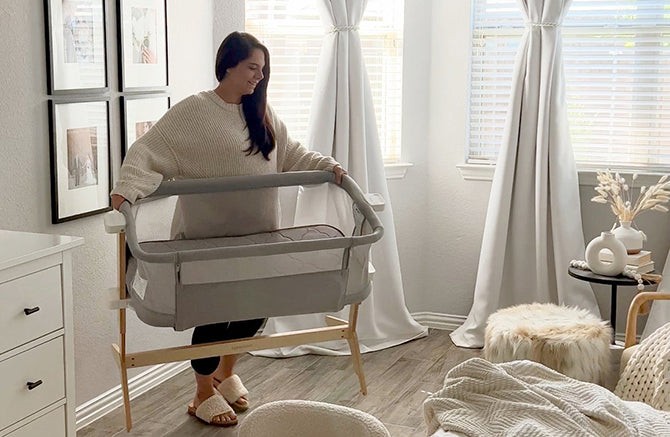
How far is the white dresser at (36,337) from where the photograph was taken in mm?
2389

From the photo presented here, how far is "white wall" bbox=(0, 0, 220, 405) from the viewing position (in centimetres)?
301

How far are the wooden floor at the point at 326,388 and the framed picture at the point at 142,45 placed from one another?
1197mm

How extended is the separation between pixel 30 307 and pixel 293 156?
4.43 feet

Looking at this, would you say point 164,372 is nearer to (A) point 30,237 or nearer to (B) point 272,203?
(B) point 272,203

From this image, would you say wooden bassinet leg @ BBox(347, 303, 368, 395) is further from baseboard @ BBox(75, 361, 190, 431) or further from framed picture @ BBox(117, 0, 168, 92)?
framed picture @ BBox(117, 0, 168, 92)

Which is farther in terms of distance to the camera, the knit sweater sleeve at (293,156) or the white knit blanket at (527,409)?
the knit sweater sleeve at (293,156)

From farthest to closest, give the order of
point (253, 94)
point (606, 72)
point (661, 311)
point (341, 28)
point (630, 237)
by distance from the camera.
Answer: point (606, 72)
point (341, 28)
point (661, 311)
point (630, 237)
point (253, 94)

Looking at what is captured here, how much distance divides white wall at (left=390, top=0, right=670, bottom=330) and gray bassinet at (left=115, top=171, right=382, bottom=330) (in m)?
1.34

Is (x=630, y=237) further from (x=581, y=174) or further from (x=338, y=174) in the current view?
(x=338, y=174)

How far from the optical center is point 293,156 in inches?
141

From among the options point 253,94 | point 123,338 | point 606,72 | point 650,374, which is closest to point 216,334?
point 123,338

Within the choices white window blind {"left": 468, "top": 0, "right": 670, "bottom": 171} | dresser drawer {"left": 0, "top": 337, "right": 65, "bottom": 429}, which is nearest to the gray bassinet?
dresser drawer {"left": 0, "top": 337, "right": 65, "bottom": 429}

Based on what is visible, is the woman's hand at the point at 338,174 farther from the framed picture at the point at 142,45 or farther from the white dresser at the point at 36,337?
the white dresser at the point at 36,337

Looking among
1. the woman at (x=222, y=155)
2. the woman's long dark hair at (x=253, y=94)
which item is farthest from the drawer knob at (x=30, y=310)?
the woman's long dark hair at (x=253, y=94)
